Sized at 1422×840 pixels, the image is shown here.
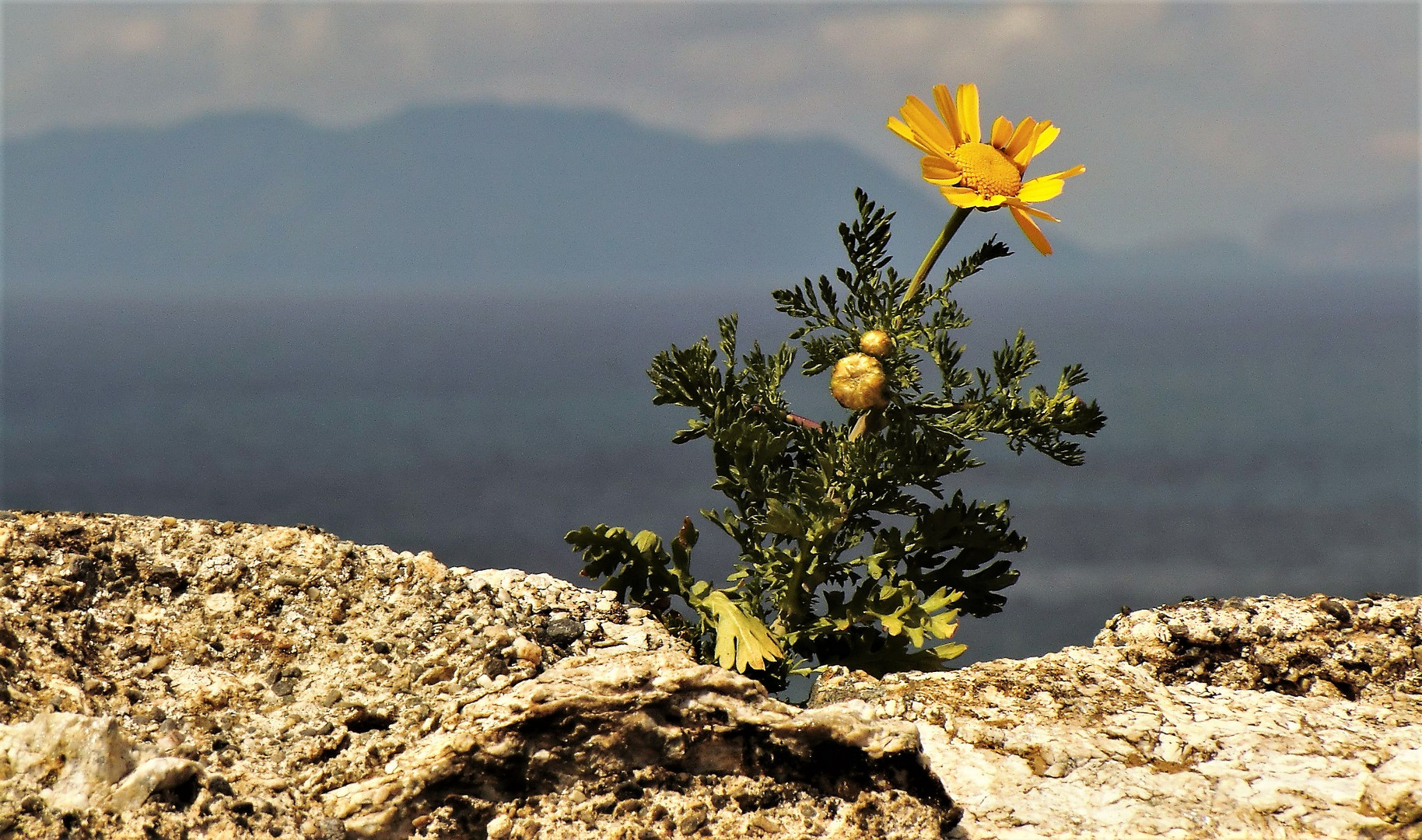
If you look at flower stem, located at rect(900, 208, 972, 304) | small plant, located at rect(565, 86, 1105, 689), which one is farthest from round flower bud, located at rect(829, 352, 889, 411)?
flower stem, located at rect(900, 208, 972, 304)

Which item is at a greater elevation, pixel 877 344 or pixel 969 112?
pixel 969 112

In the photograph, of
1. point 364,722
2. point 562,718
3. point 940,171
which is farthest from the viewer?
point 940,171

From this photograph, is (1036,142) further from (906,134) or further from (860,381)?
(860,381)

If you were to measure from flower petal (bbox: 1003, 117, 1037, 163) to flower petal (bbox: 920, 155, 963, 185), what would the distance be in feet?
0.97

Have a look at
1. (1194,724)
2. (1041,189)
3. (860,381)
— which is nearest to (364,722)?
(860,381)

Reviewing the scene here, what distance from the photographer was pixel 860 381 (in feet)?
15.4

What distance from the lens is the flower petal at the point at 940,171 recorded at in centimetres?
487

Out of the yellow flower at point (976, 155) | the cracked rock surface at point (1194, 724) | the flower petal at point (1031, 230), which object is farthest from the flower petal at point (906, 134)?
the cracked rock surface at point (1194, 724)

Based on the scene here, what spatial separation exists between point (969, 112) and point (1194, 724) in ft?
8.48

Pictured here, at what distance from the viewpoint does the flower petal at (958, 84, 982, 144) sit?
16.8ft

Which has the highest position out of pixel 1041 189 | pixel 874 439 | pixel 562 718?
pixel 1041 189

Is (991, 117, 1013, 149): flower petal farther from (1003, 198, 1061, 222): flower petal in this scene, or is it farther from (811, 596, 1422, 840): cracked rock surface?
(811, 596, 1422, 840): cracked rock surface

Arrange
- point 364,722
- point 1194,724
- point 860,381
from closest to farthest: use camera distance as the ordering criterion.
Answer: point 364,722, point 1194,724, point 860,381

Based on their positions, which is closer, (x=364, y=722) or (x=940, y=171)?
(x=364, y=722)
